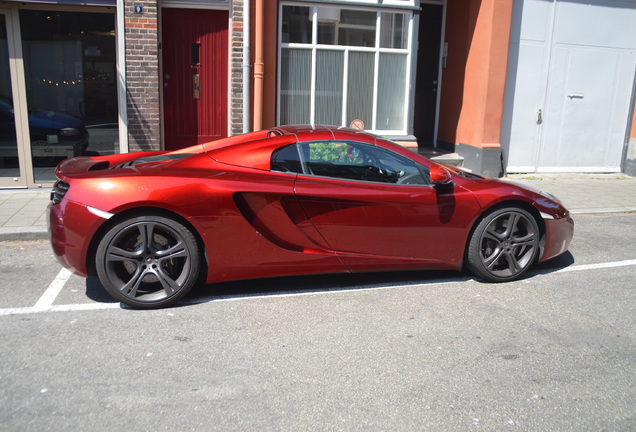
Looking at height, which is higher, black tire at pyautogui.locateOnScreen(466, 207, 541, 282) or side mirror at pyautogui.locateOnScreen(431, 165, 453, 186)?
side mirror at pyautogui.locateOnScreen(431, 165, 453, 186)

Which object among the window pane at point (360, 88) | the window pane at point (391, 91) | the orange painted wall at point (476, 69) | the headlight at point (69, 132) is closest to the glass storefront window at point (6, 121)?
the headlight at point (69, 132)

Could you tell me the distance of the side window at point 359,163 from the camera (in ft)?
16.2

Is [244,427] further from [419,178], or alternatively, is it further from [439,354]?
[419,178]

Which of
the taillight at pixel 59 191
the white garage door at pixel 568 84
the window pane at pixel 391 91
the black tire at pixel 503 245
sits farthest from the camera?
the white garage door at pixel 568 84

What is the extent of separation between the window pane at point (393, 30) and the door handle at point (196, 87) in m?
3.17

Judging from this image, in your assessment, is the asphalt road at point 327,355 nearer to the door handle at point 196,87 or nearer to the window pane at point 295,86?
the door handle at point 196,87

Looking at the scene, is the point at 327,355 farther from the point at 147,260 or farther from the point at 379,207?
the point at 147,260

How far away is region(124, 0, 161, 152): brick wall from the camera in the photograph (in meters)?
8.82

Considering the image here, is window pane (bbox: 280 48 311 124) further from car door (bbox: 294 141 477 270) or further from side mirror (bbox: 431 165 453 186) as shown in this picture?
side mirror (bbox: 431 165 453 186)

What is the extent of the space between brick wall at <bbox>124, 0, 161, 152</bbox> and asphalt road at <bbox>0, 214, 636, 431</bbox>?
13.0 feet

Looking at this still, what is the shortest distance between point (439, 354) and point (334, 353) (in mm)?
706

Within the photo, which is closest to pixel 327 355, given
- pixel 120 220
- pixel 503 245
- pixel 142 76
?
pixel 120 220

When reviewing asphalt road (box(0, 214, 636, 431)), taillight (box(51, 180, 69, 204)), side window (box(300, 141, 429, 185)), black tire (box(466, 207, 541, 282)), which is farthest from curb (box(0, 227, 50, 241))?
black tire (box(466, 207, 541, 282))

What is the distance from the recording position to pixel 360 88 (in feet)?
33.1
